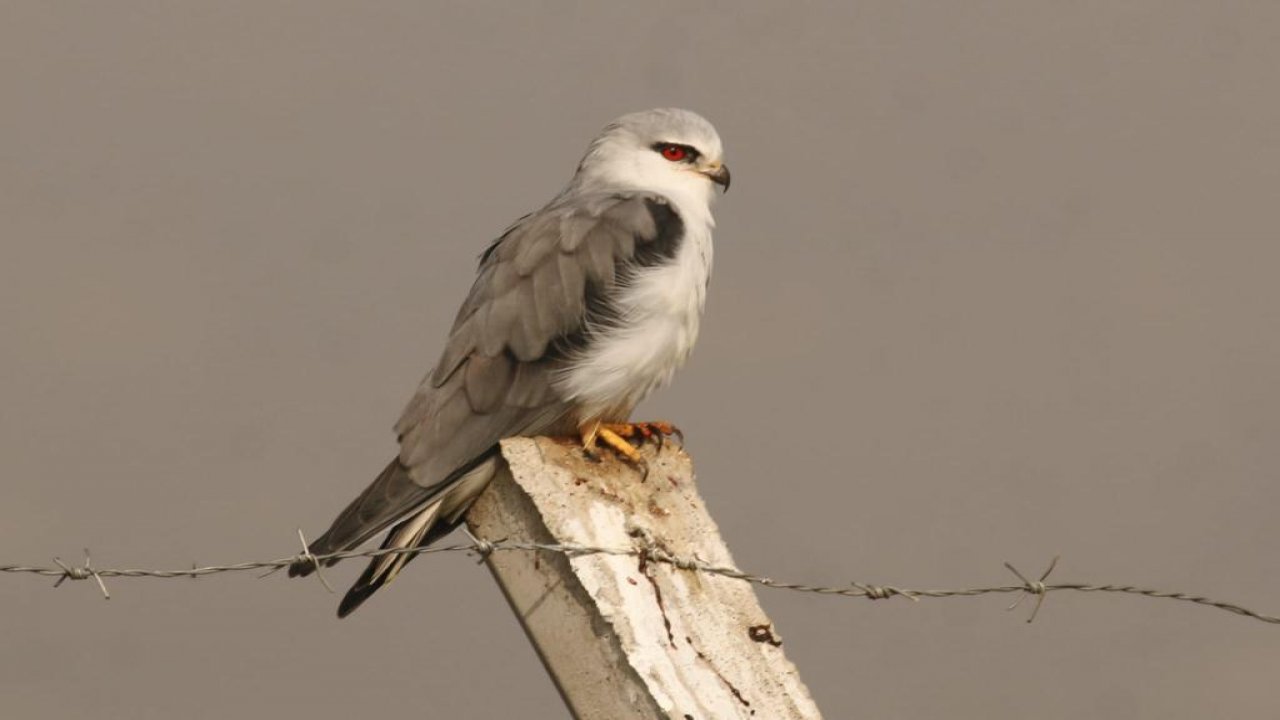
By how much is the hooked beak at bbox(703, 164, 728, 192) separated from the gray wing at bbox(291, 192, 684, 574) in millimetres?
680

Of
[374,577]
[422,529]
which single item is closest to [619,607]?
[374,577]

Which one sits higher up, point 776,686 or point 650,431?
point 650,431

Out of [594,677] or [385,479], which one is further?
[385,479]

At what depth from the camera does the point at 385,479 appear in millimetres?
4766

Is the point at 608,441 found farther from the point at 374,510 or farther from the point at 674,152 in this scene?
the point at 674,152

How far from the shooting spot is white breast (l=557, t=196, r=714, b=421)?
5.10m

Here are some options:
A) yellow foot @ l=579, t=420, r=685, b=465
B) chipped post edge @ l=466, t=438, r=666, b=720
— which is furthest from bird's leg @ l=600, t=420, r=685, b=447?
chipped post edge @ l=466, t=438, r=666, b=720

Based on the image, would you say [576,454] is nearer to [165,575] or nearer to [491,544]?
[491,544]

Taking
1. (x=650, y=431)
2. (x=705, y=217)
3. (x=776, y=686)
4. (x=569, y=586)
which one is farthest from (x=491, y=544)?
(x=705, y=217)

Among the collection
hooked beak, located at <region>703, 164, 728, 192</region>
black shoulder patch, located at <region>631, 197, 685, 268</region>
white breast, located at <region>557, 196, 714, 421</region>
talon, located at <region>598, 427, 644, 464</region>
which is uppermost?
hooked beak, located at <region>703, 164, 728, 192</region>

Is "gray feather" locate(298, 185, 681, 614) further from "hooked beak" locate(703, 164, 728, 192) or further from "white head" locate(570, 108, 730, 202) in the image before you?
"hooked beak" locate(703, 164, 728, 192)

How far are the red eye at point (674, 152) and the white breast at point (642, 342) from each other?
0.73m

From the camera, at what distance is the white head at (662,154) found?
5.96 m

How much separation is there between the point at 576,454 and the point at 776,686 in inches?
33.9
